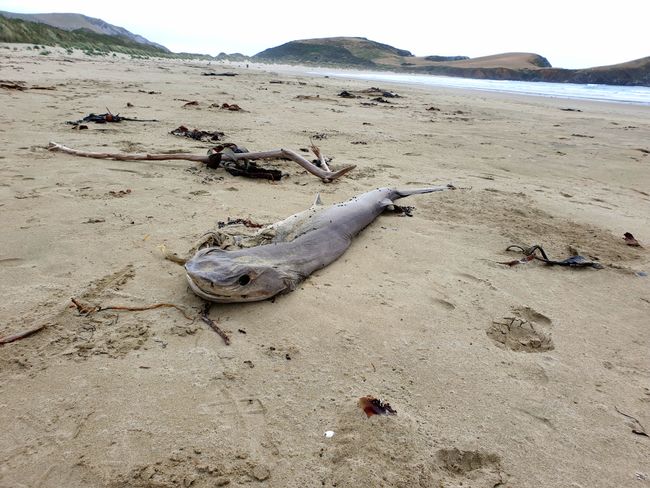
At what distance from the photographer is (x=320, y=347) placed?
2.13 metres

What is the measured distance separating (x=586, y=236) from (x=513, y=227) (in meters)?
0.62

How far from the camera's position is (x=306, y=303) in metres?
2.46

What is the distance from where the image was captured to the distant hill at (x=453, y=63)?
40.9 metres

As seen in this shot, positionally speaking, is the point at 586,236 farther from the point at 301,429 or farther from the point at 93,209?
the point at 93,209

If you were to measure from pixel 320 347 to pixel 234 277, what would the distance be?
25.5 inches

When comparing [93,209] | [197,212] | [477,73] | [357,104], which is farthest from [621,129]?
[477,73]

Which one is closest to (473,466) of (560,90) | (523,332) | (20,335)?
(523,332)

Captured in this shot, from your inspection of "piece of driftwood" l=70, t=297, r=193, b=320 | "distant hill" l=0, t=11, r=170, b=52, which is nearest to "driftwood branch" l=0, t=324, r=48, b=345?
"piece of driftwood" l=70, t=297, r=193, b=320

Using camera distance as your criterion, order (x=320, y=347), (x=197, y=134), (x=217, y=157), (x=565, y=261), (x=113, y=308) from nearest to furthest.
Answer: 1. (x=320, y=347)
2. (x=113, y=308)
3. (x=565, y=261)
4. (x=217, y=157)
5. (x=197, y=134)

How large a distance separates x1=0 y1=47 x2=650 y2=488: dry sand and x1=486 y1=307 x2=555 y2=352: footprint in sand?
16mm

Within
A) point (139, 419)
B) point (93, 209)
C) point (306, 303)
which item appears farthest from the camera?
point (93, 209)

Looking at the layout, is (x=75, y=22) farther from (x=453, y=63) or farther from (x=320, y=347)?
(x=320, y=347)

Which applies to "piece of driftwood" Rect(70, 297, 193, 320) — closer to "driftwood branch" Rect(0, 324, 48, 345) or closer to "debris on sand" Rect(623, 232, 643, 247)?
"driftwood branch" Rect(0, 324, 48, 345)

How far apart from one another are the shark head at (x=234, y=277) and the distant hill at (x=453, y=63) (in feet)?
165
